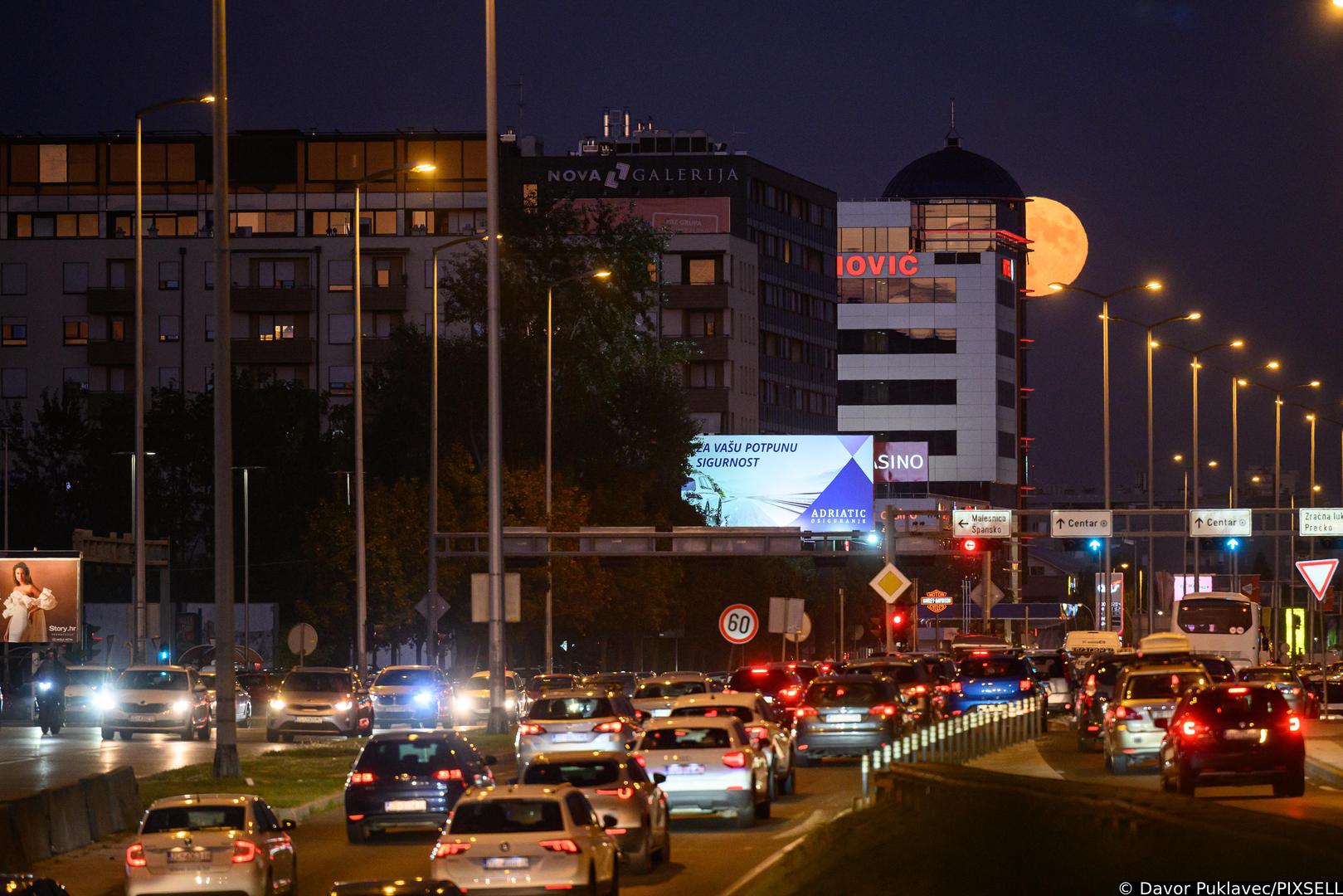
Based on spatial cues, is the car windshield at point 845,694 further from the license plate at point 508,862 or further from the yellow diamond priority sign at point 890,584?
the license plate at point 508,862

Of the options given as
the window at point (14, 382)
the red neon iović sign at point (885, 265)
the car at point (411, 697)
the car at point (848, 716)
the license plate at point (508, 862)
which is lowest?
the car at point (411, 697)

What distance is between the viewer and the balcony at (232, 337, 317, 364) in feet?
444

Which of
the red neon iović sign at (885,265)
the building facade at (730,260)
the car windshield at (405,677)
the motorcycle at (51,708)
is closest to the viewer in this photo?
the motorcycle at (51,708)

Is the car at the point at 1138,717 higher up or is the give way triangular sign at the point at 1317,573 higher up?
the give way triangular sign at the point at 1317,573

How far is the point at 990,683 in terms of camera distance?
49.6 metres

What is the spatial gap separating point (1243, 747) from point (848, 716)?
10.8 meters

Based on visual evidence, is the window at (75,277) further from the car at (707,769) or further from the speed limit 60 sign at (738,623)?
the car at (707,769)

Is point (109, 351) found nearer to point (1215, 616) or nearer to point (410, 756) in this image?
point (1215, 616)

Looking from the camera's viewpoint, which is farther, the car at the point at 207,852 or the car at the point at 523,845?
the car at the point at 207,852

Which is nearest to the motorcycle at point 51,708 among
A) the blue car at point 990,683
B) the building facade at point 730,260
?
the blue car at point 990,683

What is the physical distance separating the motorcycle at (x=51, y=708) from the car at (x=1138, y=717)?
88.5ft

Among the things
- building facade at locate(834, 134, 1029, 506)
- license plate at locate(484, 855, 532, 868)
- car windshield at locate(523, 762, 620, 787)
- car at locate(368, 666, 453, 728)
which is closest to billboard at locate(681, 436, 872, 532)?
car at locate(368, 666, 453, 728)

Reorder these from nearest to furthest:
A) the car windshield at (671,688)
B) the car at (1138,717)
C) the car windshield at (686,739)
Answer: the car windshield at (686,739) < the car at (1138,717) < the car windshield at (671,688)

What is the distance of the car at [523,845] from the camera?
760 inches
